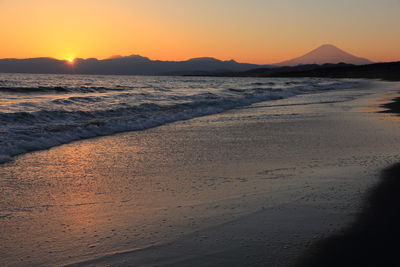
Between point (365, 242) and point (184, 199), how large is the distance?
1.99 m

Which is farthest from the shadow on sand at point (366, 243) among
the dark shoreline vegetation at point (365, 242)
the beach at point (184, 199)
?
the beach at point (184, 199)

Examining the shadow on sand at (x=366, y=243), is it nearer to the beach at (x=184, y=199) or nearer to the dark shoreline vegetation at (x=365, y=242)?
the dark shoreline vegetation at (x=365, y=242)

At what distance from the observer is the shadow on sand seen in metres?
2.93

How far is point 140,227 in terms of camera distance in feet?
11.9

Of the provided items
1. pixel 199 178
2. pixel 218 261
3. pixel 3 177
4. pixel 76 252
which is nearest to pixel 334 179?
pixel 199 178

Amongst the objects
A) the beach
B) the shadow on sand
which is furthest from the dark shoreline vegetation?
the beach

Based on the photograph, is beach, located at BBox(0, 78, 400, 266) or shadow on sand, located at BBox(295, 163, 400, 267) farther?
beach, located at BBox(0, 78, 400, 266)

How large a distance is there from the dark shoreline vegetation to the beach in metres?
0.10

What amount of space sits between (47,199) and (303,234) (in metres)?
2.92

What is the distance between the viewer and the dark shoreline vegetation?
115 inches

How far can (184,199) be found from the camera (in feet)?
14.7

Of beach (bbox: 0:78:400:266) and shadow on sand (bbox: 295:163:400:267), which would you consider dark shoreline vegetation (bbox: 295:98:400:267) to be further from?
beach (bbox: 0:78:400:266)

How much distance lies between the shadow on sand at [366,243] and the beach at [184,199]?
0.11 meters

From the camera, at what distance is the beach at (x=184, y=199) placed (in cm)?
313
